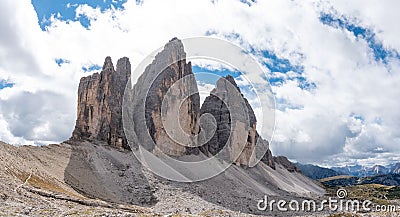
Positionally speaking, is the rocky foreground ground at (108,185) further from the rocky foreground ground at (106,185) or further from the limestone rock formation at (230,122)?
the limestone rock formation at (230,122)

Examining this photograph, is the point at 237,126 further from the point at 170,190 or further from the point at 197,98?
the point at 170,190

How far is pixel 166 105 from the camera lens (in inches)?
4815

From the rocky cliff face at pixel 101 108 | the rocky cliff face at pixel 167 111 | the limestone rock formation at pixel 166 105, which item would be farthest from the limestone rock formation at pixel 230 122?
the rocky cliff face at pixel 101 108

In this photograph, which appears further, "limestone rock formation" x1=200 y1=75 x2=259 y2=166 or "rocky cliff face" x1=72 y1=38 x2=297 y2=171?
"limestone rock formation" x1=200 y1=75 x2=259 y2=166

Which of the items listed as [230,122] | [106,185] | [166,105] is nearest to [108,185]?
[106,185]

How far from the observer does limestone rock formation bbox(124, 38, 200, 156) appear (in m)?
112

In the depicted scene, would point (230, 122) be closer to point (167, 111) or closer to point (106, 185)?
point (167, 111)

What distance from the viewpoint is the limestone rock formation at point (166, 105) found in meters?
112

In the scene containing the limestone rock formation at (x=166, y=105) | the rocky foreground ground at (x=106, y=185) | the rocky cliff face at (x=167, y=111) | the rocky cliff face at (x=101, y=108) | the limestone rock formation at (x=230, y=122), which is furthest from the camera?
the limestone rock formation at (x=230, y=122)

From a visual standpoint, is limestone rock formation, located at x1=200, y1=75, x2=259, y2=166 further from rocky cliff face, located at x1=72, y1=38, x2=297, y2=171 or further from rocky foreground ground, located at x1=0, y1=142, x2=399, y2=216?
rocky foreground ground, located at x1=0, y1=142, x2=399, y2=216

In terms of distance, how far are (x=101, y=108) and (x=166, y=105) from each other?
2839 cm

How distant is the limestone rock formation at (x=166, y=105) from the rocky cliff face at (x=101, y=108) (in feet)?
19.4

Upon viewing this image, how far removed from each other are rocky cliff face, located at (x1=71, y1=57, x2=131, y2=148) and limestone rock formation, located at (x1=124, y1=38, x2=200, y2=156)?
5926 mm

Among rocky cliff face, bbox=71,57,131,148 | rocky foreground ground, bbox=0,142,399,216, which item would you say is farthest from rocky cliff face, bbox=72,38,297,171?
rocky foreground ground, bbox=0,142,399,216
